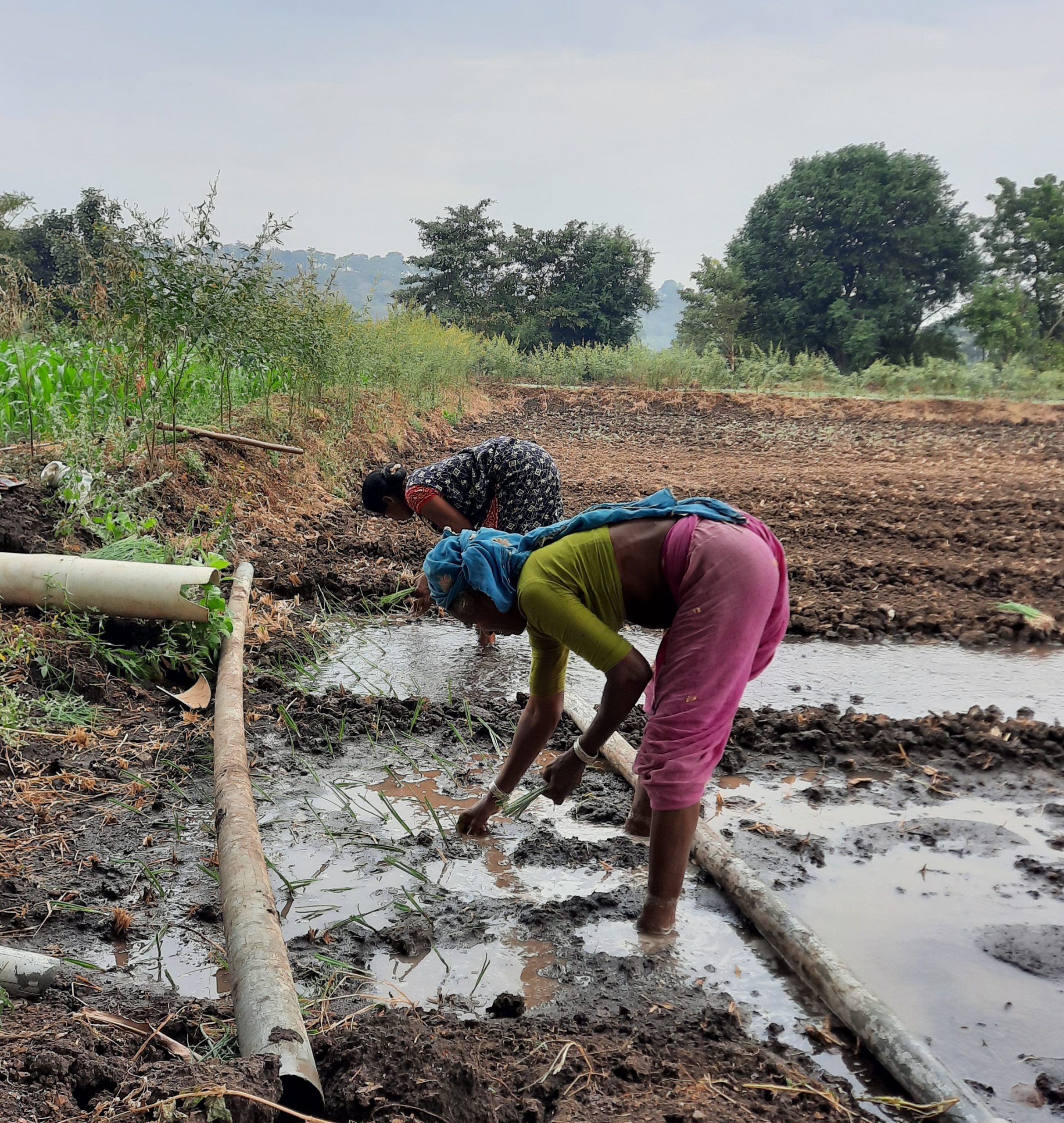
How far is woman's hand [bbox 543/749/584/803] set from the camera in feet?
9.23

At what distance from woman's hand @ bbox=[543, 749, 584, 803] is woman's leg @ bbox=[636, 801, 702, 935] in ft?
0.93

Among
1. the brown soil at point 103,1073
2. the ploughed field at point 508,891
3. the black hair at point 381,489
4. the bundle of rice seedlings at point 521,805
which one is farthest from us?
the black hair at point 381,489

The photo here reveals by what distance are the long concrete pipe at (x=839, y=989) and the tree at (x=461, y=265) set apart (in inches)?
1645

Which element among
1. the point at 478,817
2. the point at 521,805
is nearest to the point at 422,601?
the point at 478,817

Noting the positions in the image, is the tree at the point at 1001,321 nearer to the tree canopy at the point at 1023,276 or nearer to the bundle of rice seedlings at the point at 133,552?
the tree canopy at the point at 1023,276

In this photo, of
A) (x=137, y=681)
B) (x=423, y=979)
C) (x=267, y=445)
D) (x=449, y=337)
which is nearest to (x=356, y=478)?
(x=267, y=445)

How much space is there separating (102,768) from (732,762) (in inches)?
101

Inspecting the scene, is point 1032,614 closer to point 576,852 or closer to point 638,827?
point 638,827

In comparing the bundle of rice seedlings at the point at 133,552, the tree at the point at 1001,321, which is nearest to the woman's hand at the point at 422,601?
the bundle of rice seedlings at the point at 133,552

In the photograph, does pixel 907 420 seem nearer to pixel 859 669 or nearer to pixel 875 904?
pixel 859 669

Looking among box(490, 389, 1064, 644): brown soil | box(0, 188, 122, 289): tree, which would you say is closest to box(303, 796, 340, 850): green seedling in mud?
box(490, 389, 1064, 644): brown soil

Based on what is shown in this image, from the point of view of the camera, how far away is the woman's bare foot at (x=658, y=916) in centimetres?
272

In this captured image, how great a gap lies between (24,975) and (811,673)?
4.11 m

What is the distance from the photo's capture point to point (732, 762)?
400 cm
